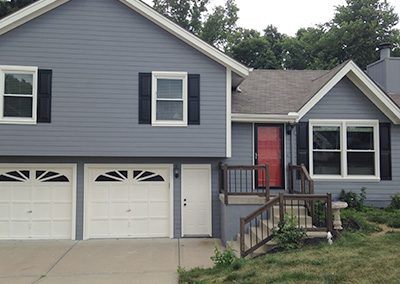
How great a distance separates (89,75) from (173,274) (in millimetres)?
6154

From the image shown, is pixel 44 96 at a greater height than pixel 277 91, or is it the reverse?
pixel 277 91

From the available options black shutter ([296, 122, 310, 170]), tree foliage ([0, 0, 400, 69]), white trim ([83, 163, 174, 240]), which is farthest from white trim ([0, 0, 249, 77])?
tree foliage ([0, 0, 400, 69])

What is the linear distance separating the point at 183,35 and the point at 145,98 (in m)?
2.18

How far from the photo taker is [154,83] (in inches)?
421

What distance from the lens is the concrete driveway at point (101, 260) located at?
7.34 metres

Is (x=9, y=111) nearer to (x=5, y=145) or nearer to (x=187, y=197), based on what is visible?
(x=5, y=145)

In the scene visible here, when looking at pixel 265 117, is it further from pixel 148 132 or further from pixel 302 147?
pixel 148 132

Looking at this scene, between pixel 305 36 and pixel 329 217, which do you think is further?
pixel 305 36

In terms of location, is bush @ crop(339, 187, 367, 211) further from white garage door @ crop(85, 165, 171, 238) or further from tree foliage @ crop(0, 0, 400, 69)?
tree foliage @ crop(0, 0, 400, 69)

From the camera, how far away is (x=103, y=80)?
10500 mm

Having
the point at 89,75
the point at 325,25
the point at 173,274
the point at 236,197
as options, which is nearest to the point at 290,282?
the point at 173,274

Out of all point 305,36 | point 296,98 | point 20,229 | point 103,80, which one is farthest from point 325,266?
point 305,36

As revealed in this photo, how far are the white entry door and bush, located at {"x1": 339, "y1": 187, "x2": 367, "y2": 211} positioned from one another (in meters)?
4.17

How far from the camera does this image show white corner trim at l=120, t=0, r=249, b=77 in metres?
10.6
